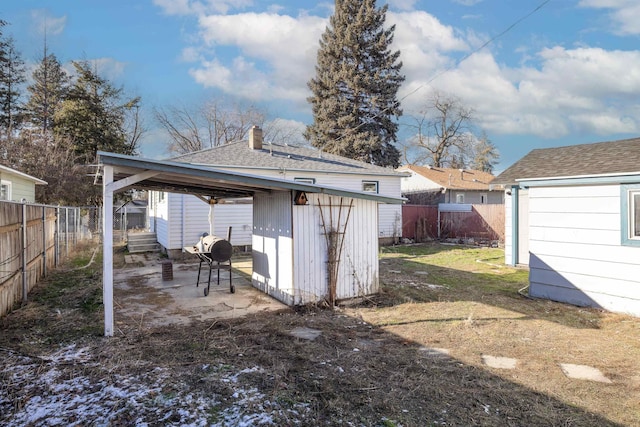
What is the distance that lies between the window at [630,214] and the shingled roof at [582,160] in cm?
31

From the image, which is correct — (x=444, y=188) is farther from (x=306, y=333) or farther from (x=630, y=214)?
(x=306, y=333)

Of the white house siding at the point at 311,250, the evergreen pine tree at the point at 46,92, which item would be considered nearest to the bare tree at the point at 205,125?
the evergreen pine tree at the point at 46,92

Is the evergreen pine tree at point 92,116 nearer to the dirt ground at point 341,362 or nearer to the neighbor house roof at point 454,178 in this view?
the dirt ground at point 341,362

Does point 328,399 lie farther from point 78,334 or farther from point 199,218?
point 199,218

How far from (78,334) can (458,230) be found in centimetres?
1647

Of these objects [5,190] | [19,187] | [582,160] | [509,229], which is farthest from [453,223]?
[19,187]

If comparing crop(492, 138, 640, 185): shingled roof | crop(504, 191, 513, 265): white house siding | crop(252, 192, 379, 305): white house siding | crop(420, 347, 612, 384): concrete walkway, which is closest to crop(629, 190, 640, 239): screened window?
crop(492, 138, 640, 185): shingled roof

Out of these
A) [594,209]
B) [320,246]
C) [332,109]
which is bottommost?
[320,246]

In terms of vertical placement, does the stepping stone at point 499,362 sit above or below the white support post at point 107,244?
below

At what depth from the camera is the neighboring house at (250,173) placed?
11828mm

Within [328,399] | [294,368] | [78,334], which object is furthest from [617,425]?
[78,334]

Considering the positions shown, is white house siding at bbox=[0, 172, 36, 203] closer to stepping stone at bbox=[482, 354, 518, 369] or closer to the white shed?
the white shed

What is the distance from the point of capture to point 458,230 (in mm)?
17750

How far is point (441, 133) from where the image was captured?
32.9 m
